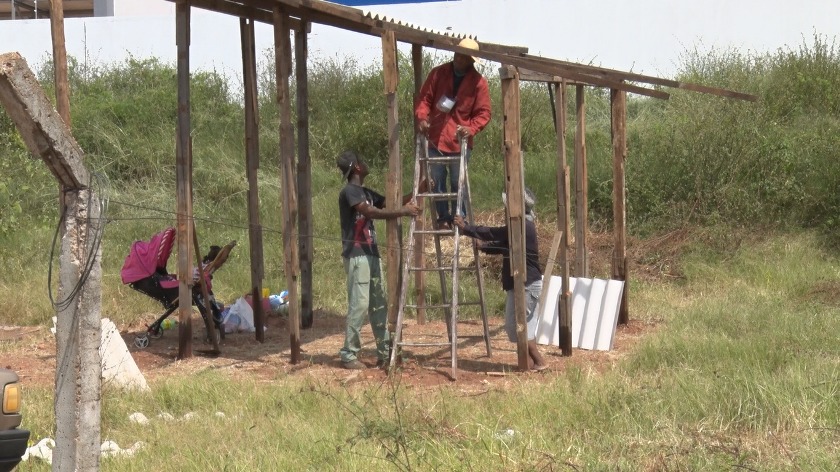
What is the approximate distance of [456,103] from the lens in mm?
10711

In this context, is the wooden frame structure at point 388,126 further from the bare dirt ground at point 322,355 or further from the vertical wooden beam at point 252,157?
the bare dirt ground at point 322,355

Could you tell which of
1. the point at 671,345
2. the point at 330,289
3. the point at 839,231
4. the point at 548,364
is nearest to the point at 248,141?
the point at 330,289

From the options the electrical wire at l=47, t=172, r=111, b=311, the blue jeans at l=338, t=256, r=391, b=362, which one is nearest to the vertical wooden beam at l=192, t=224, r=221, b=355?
the blue jeans at l=338, t=256, r=391, b=362

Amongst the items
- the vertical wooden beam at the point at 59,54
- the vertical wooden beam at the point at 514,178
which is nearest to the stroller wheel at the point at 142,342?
the vertical wooden beam at the point at 59,54

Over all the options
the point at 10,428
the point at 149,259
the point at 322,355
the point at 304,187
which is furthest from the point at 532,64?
the point at 10,428

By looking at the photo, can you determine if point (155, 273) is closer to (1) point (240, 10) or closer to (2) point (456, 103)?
(1) point (240, 10)

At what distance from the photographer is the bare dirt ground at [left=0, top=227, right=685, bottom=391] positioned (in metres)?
10.0

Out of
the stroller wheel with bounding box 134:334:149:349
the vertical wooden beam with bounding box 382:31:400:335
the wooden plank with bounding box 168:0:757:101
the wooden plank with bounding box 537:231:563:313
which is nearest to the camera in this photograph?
the wooden plank with bounding box 168:0:757:101

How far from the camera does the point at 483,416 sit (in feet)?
25.5

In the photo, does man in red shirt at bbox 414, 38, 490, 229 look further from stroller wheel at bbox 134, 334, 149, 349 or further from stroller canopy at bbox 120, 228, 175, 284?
stroller wheel at bbox 134, 334, 149, 349

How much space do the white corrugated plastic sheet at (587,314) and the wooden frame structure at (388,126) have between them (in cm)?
51

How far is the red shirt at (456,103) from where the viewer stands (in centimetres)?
1067

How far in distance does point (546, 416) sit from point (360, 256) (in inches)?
118

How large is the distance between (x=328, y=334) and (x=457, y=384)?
315 centimetres
